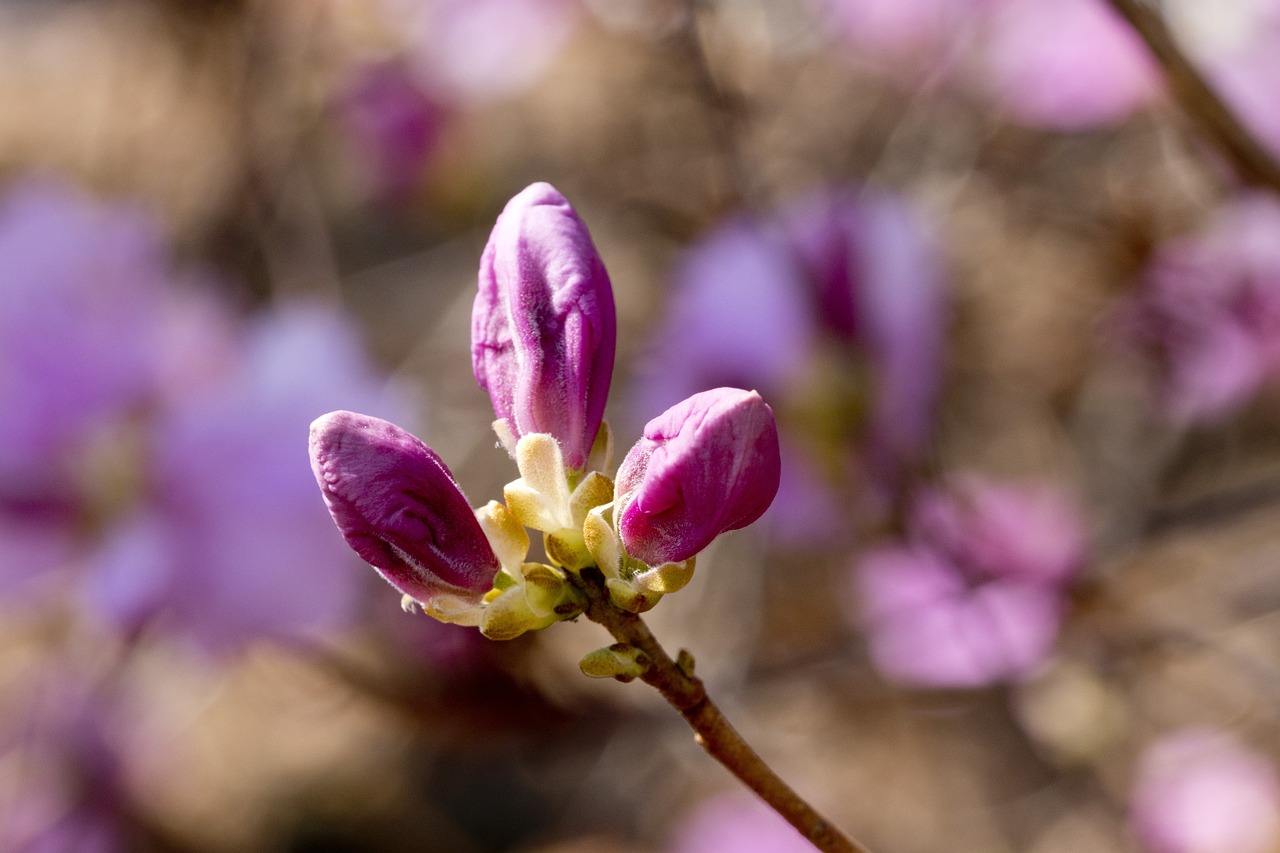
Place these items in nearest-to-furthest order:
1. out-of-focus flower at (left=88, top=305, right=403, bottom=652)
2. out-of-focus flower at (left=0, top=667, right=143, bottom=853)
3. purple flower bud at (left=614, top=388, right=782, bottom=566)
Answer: purple flower bud at (left=614, top=388, right=782, bottom=566) → out-of-focus flower at (left=88, top=305, right=403, bottom=652) → out-of-focus flower at (left=0, top=667, right=143, bottom=853)

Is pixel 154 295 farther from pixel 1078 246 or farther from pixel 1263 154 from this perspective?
pixel 1078 246

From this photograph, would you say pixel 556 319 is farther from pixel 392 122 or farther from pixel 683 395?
pixel 392 122

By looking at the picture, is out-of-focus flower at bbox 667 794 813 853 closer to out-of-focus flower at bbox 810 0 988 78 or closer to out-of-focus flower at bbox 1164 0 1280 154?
out-of-focus flower at bbox 1164 0 1280 154

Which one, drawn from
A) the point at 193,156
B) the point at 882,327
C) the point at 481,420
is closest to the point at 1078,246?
the point at 882,327

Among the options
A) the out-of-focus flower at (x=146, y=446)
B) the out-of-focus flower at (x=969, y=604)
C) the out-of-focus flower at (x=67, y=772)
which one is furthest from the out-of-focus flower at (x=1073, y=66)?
the out-of-focus flower at (x=67, y=772)

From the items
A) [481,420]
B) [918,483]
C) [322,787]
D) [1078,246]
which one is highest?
[1078,246]

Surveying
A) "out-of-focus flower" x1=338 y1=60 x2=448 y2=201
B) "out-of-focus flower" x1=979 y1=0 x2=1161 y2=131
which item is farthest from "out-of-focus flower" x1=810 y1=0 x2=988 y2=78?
"out-of-focus flower" x1=338 y1=60 x2=448 y2=201
